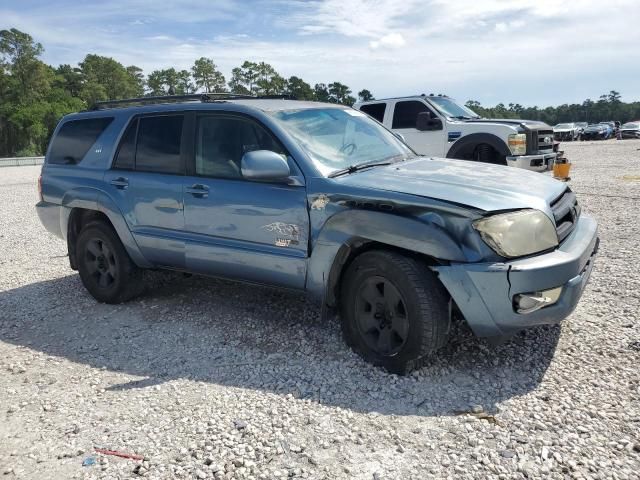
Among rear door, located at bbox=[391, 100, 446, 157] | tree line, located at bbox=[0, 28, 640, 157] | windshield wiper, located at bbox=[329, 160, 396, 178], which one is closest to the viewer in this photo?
windshield wiper, located at bbox=[329, 160, 396, 178]

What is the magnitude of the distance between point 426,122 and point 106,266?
705cm

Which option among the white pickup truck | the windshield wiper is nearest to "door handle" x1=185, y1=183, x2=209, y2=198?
the windshield wiper

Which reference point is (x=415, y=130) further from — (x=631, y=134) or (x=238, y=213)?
(x=631, y=134)

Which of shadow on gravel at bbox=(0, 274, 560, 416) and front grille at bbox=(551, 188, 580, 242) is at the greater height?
front grille at bbox=(551, 188, 580, 242)

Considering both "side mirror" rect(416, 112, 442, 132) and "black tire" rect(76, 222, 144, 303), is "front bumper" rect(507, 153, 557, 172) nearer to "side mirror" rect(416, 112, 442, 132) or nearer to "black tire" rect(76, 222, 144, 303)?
"side mirror" rect(416, 112, 442, 132)

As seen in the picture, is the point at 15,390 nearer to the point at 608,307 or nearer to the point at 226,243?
the point at 226,243

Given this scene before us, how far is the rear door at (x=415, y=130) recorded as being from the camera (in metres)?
11.0

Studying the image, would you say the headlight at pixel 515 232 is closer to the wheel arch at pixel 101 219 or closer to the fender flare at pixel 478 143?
the wheel arch at pixel 101 219

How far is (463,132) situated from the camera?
34.8 feet

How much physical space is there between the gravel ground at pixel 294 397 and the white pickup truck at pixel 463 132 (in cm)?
526

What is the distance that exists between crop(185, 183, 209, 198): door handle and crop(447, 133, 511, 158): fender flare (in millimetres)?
7238

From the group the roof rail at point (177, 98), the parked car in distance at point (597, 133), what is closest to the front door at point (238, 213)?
the roof rail at point (177, 98)

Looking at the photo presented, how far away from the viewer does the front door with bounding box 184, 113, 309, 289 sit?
12.7 ft

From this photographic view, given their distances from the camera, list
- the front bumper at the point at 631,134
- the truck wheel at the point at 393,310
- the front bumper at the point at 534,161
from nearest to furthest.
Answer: the truck wheel at the point at 393,310
the front bumper at the point at 534,161
the front bumper at the point at 631,134
